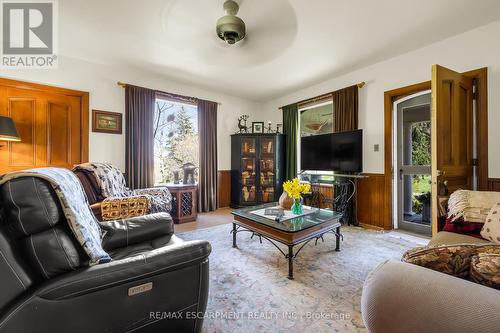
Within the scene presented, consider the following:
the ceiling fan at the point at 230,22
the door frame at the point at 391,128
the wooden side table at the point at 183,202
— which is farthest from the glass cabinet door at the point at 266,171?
the ceiling fan at the point at 230,22

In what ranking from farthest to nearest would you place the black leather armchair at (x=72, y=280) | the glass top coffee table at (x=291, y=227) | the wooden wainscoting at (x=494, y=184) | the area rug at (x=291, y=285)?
the wooden wainscoting at (x=494, y=184), the glass top coffee table at (x=291, y=227), the area rug at (x=291, y=285), the black leather armchair at (x=72, y=280)

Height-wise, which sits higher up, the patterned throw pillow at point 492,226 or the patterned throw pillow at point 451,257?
the patterned throw pillow at point 451,257

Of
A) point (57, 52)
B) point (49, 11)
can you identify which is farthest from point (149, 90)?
point (49, 11)

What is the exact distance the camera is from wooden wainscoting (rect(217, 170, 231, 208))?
4738 millimetres

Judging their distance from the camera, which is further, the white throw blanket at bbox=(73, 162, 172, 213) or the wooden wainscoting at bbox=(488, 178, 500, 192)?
the white throw blanket at bbox=(73, 162, 172, 213)

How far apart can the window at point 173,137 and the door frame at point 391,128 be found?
11.0 ft

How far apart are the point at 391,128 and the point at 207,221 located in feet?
10.7

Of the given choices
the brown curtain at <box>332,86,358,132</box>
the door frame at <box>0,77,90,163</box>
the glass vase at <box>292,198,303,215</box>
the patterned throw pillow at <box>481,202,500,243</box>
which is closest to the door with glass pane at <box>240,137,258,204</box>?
the brown curtain at <box>332,86,358,132</box>

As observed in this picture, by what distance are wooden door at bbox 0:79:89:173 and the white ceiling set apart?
0.70 m

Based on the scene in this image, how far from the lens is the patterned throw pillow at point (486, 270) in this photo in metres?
0.63

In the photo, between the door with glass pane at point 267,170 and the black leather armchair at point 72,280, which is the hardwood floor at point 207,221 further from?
the black leather armchair at point 72,280

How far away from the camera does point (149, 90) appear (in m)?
3.71

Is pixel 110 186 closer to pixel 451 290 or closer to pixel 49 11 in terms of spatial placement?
pixel 49 11

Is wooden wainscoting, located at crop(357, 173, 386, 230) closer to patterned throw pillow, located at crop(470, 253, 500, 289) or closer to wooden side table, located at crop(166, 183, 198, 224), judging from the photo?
wooden side table, located at crop(166, 183, 198, 224)
